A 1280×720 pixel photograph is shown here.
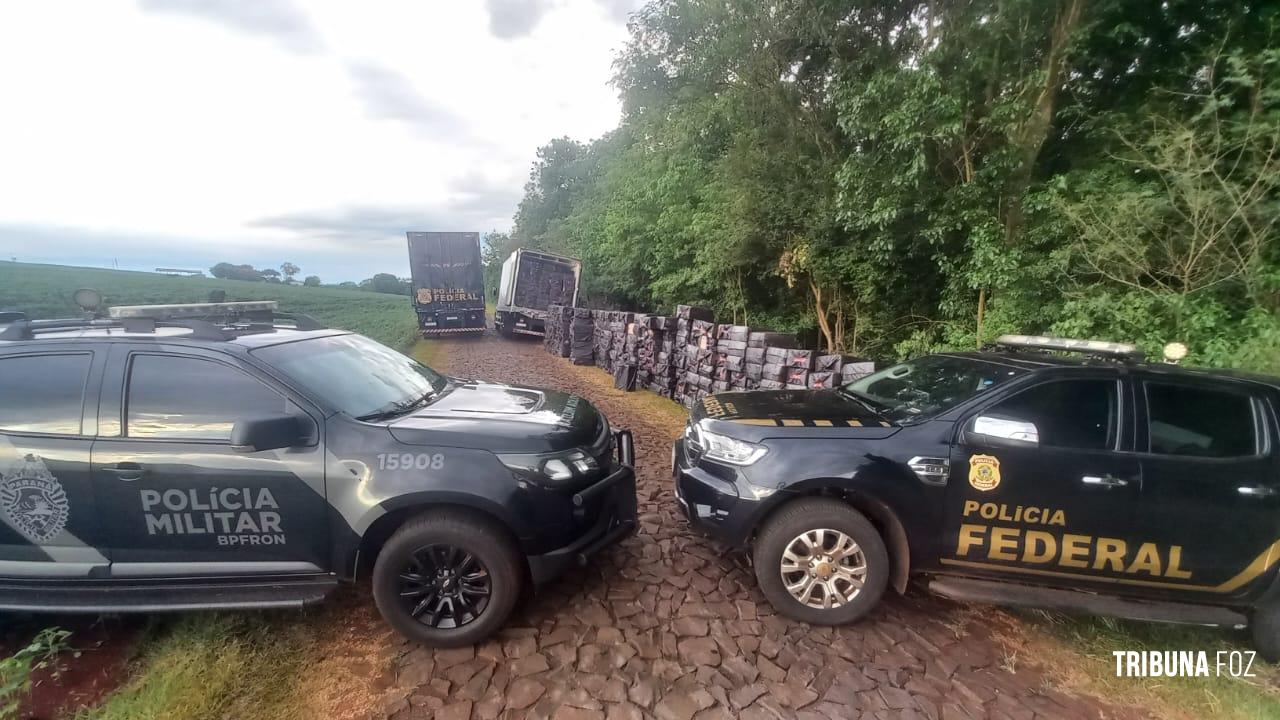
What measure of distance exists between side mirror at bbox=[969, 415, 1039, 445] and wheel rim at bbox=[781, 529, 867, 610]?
959 millimetres

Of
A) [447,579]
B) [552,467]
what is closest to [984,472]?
[552,467]

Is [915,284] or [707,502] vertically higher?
[915,284]

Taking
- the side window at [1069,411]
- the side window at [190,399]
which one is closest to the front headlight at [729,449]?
the side window at [1069,411]

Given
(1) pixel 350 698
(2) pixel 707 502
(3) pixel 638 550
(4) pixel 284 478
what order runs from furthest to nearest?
(3) pixel 638 550, (2) pixel 707 502, (4) pixel 284 478, (1) pixel 350 698

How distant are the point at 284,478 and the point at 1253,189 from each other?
8.14 meters

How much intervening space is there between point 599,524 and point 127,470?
241 cm

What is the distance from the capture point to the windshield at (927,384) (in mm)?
3055

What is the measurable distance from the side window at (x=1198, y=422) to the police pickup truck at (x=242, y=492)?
10.8 ft

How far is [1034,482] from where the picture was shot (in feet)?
9.11

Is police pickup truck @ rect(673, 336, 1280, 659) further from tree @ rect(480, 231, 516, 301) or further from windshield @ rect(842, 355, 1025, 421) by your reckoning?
tree @ rect(480, 231, 516, 301)

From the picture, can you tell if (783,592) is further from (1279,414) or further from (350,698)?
(1279,414)

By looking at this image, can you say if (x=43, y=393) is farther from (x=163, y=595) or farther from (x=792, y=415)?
(x=792, y=415)

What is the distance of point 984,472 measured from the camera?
281 cm

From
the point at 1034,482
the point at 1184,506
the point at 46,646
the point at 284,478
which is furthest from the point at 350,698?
the point at 1184,506
